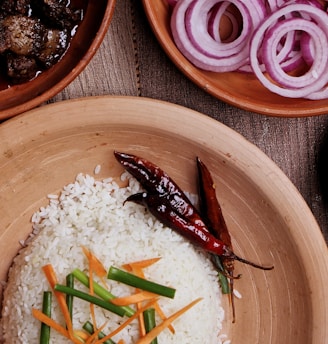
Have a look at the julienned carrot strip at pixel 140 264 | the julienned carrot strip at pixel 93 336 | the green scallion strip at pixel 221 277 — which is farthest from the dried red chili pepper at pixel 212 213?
the julienned carrot strip at pixel 93 336

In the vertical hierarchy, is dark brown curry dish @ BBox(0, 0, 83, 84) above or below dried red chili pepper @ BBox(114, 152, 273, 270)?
above

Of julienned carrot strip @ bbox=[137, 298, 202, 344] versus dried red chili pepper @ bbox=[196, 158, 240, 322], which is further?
dried red chili pepper @ bbox=[196, 158, 240, 322]

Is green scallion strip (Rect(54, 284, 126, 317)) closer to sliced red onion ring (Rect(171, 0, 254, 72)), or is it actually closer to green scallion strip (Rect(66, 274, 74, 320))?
green scallion strip (Rect(66, 274, 74, 320))

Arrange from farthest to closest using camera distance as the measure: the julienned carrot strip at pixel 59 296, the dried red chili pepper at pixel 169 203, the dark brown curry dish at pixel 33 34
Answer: the dried red chili pepper at pixel 169 203 → the dark brown curry dish at pixel 33 34 → the julienned carrot strip at pixel 59 296

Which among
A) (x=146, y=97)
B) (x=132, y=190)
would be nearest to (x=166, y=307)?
(x=132, y=190)

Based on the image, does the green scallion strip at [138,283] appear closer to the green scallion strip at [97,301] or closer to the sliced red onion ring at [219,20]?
the green scallion strip at [97,301]

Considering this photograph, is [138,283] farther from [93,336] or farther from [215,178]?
[215,178]

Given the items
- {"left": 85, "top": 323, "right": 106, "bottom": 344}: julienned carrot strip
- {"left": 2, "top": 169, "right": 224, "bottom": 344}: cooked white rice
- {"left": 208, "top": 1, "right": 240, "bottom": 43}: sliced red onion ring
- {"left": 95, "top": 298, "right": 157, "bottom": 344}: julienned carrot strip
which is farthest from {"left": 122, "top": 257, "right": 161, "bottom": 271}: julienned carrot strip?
{"left": 208, "top": 1, "right": 240, "bottom": 43}: sliced red onion ring
